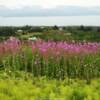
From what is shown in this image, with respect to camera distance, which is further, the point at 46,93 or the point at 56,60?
the point at 56,60

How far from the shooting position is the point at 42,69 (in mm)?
10969

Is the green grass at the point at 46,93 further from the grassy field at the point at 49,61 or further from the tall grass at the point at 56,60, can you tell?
the tall grass at the point at 56,60

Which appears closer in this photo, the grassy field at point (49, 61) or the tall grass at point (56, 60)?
the grassy field at point (49, 61)

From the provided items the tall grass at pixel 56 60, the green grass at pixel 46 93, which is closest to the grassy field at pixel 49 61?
the tall grass at pixel 56 60

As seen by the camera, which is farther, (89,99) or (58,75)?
(58,75)

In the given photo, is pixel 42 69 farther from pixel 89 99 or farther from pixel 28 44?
pixel 89 99

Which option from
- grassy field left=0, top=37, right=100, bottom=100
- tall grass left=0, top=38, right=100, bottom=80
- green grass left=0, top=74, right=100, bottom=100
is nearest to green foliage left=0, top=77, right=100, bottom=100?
green grass left=0, top=74, right=100, bottom=100

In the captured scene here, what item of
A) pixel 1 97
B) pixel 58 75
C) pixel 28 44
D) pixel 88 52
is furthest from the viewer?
pixel 28 44

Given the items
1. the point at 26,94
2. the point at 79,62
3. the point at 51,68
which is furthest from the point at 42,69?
the point at 26,94

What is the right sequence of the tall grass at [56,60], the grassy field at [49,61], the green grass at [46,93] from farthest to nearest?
the tall grass at [56,60]
the grassy field at [49,61]
the green grass at [46,93]

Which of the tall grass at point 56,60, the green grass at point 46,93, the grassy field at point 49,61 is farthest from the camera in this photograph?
the tall grass at point 56,60

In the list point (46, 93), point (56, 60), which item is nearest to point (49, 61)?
point (56, 60)

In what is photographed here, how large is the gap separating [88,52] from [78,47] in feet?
0.93

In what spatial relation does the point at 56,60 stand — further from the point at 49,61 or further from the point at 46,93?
the point at 46,93
